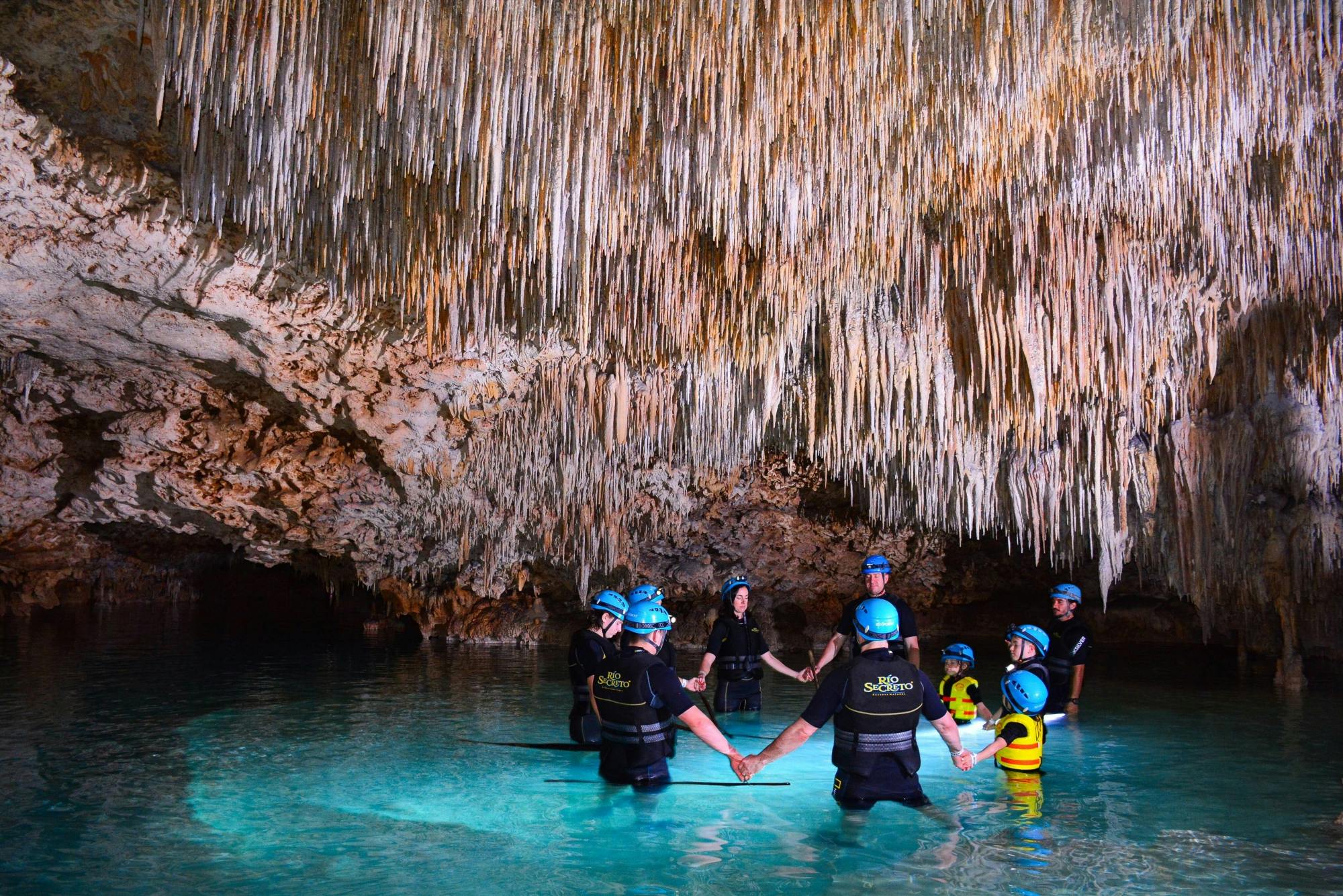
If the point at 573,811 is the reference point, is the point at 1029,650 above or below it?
above

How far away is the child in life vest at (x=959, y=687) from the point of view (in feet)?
23.7

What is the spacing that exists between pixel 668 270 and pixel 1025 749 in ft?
16.1

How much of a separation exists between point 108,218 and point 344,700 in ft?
15.8

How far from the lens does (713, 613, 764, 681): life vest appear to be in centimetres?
791

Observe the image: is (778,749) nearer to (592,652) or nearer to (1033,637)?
(592,652)

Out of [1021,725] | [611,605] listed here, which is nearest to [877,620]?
[1021,725]

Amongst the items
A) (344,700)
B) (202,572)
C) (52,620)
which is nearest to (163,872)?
(344,700)

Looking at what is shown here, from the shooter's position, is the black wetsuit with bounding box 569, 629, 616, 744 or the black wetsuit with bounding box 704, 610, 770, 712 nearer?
the black wetsuit with bounding box 569, 629, 616, 744

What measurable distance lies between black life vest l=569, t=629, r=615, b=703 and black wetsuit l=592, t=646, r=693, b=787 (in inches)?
11.8

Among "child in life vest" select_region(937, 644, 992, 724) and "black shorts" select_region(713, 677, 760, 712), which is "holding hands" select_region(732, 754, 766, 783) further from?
"black shorts" select_region(713, 677, 760, 712)

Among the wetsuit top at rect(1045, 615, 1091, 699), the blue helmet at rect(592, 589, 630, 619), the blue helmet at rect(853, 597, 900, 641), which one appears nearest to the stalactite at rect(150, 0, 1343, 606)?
the blue helmet at rect(592, 589, 630, 619)

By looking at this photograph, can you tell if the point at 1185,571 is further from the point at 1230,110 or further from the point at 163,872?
the point at 163,872

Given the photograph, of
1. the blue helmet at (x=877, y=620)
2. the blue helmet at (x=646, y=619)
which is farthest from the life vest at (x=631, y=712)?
the blue helmet at (x=877, y=620)

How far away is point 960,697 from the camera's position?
734cm
